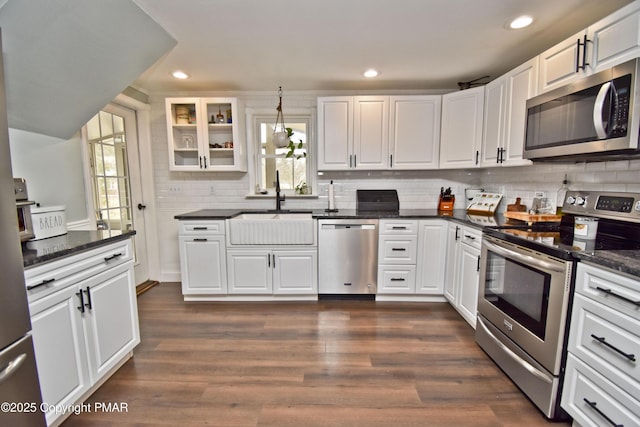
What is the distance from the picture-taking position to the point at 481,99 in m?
2.66

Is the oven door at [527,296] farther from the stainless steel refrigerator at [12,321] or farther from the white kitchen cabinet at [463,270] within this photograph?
the stainless steel refrigerator at [12,321]

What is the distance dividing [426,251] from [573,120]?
5.17 ft

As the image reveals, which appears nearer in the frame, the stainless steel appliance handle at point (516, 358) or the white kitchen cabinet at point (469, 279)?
the stainless steel appliance handle at point (516, 358)

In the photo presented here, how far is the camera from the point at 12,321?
1079 millimetres

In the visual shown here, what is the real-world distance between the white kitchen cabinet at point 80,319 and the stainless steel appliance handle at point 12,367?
0.15 m

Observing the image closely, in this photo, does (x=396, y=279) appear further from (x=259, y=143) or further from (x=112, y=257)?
(x=112, y=257)

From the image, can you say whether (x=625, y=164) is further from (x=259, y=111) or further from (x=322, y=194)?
(x=259, y=111)

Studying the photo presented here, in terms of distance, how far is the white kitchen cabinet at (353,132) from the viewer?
3025 millimetres

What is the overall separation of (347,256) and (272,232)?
2.68ft

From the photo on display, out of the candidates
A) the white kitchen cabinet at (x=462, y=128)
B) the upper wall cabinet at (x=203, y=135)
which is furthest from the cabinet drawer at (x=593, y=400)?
the upper wall cabinet at (x=203, y=135)

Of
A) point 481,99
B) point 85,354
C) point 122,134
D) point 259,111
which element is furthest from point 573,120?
point 122,134

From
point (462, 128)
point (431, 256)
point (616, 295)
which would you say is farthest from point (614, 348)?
point (462, 128)

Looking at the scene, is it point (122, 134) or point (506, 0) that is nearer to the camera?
point (506, 0)

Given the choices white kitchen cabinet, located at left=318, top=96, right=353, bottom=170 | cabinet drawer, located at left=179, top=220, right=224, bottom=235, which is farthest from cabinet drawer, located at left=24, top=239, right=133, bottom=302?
white kitchen cabinet, located at left=318, top=96, right=353, bottom=170
